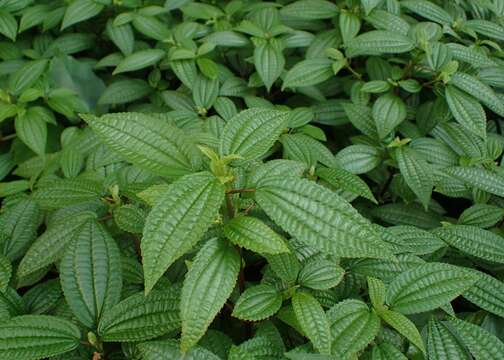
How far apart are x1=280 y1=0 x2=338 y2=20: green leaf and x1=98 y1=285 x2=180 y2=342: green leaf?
161cm

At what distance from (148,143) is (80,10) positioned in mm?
1630

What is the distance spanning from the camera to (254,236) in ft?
3.58

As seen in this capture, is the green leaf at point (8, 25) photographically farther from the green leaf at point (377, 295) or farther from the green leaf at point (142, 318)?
A: the green leaf at point (377, 295)

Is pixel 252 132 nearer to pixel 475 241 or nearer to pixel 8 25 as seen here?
pixel 475 241

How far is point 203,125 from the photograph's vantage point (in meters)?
1.96

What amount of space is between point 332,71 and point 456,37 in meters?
0.58

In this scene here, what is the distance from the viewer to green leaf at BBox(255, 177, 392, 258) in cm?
104

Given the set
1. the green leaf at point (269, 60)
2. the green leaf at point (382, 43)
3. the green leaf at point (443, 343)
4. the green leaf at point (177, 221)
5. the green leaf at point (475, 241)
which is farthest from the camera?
the green leaf at point (269, 60)

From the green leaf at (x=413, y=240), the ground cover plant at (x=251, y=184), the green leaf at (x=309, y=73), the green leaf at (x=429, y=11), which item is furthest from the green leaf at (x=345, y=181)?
the green leaf at (x=429, y=11)

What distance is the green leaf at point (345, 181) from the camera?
5.53ft

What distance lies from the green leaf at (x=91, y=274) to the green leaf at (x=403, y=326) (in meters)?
0.70

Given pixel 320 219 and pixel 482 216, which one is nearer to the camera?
pixel 320 219

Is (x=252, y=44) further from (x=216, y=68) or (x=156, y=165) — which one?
(x=156, y=165)

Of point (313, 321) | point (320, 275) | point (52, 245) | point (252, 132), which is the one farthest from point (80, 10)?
point (313, 321)
